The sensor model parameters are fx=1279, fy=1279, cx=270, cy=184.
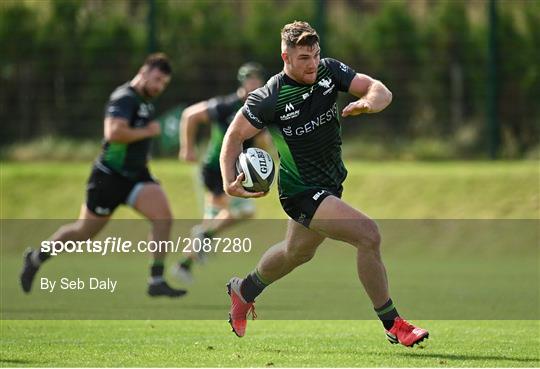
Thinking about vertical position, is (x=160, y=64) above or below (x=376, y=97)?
below

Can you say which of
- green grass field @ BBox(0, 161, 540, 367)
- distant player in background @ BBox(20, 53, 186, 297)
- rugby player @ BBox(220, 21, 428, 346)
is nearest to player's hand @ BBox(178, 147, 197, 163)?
green grass field @ BBox(0, 161, 540, 367)

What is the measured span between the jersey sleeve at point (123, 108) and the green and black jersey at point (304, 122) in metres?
4.01

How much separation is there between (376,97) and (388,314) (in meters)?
1.45

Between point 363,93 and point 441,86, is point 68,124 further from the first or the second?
point 363,93

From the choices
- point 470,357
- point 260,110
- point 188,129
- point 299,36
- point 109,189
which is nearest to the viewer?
point 470,357

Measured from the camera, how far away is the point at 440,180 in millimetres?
19391

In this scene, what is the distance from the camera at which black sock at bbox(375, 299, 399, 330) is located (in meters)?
8.53

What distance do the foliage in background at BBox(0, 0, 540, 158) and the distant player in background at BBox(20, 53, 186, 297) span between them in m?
9.71

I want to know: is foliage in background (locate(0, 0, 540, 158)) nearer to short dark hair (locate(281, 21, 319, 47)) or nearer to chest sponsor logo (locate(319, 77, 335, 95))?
chest sponsor logo (locate(319, 77, 335, 95))

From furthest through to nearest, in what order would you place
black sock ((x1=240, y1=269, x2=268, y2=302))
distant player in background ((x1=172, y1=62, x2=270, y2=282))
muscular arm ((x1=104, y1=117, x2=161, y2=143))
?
distant player in background ((x1=172, y1=62, x2=270, y2=282)) < muscular arm ((x1=104, y1=117, x2=161, y2=143)) < black sock ((x1=240, y1=269, x2=268, y2=302))

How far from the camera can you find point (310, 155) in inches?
346

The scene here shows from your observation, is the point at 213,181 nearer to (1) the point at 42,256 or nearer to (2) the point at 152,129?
(2) the point at 152,129

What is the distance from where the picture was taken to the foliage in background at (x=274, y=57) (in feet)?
73.0

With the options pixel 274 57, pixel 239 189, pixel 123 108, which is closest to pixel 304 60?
pixel 239 189
